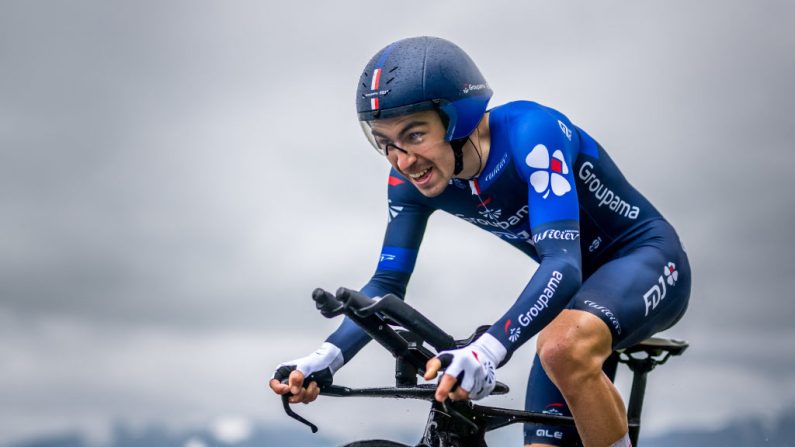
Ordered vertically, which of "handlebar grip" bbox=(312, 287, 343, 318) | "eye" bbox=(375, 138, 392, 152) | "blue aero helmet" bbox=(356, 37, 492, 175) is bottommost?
"handlebar grip" bbox=(312, 287, 343, 318)

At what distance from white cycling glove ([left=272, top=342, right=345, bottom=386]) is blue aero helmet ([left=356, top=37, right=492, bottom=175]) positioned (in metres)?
1.22

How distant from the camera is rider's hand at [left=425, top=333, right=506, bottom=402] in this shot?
12.9ft

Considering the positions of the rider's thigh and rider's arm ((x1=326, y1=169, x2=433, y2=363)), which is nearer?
the rider's thigh

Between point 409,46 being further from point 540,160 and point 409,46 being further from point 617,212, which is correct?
point 617,212

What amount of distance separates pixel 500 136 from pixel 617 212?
92 centimetres

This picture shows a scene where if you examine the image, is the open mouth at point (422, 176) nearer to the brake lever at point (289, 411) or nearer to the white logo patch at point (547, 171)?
the white logo patch at point (547, 171)

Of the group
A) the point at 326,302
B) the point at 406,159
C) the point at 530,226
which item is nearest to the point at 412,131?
the point at 406,159

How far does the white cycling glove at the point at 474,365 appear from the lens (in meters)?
3.97

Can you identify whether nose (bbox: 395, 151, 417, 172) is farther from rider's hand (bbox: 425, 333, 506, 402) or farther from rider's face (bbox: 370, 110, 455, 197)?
rider's hand (bbox: 425, 333, 506, 402)

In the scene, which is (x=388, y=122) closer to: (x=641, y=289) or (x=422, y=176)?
(x=422, y=176)

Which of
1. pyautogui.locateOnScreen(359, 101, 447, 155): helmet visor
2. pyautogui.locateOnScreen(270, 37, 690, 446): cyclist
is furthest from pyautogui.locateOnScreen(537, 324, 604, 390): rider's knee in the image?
pyautogui.locateOnScreen(359, 101, 447, 155): helmet visor

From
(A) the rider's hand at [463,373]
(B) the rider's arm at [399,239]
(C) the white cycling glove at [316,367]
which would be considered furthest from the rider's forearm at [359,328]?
(A) the rider's hand at [463,373]

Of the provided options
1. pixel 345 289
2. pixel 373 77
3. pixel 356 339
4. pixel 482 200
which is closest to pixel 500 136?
pixel 482 200

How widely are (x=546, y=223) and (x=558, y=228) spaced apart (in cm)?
7
